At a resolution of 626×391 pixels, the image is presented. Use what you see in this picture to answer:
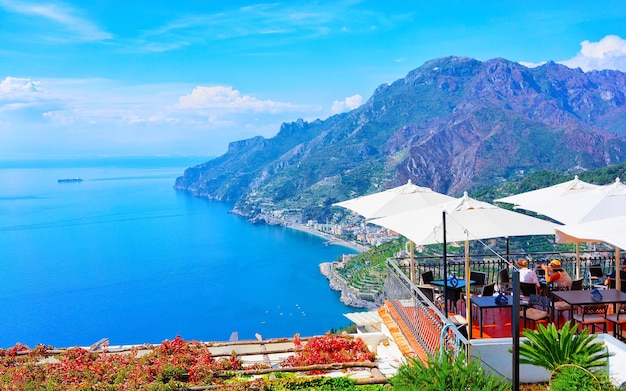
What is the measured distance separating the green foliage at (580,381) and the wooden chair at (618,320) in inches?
62.0

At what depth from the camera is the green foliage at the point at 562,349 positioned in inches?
179

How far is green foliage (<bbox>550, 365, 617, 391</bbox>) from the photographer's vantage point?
A: 4148 millimetres

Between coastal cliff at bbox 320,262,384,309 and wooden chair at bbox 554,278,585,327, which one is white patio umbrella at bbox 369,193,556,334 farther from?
coastal cliff at bbox 320,262,384,309

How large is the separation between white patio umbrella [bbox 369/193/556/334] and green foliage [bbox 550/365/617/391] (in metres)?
2.04

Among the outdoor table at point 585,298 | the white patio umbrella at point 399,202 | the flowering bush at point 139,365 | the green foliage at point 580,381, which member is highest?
the white patio umbrella at point 399,202

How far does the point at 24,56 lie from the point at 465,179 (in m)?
160

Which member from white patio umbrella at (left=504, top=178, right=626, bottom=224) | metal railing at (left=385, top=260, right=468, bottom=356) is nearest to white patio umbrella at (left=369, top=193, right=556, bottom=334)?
white patio umbrella at (left=504, top=178, right=626, bottom=224)

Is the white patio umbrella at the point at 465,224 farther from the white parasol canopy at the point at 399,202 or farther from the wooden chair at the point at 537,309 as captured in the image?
the white parasol canopy at the point at 399,202

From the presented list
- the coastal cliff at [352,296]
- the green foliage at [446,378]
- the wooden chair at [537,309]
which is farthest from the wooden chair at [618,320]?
the coastal cliff at [352,296]

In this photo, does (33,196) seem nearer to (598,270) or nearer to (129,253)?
(129,253)

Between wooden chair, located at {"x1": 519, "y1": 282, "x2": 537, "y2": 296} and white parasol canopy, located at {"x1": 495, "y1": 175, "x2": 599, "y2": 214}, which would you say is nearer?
wooden chair, located at {"x1": 519, "y1": 282, "x2": 537, "y2": 296}

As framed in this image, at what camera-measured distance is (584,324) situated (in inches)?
229

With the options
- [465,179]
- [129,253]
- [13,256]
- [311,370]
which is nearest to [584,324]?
[311,370]

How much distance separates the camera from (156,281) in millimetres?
93125
